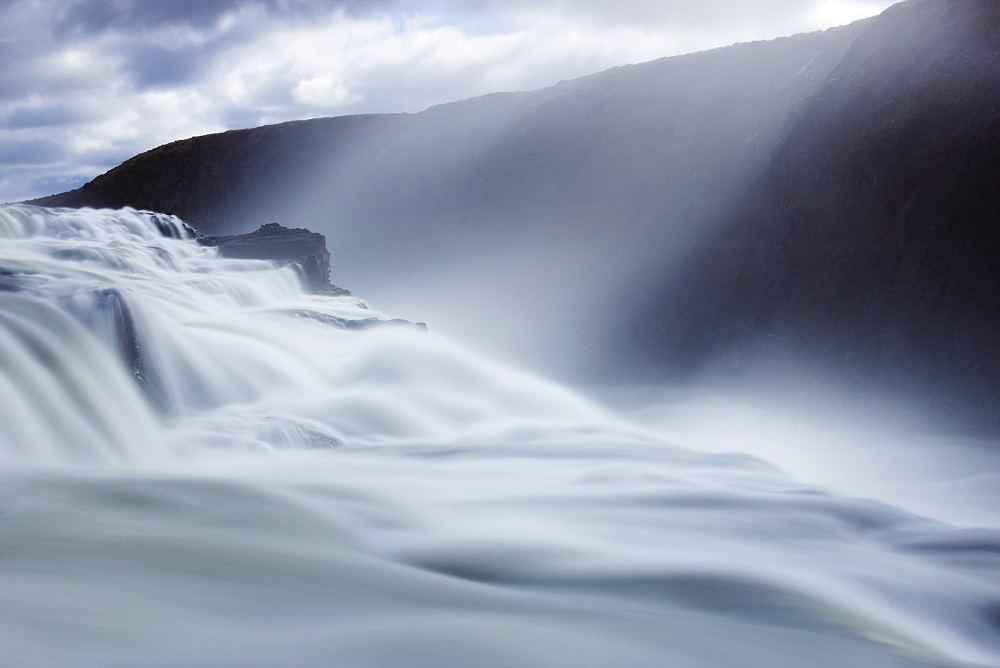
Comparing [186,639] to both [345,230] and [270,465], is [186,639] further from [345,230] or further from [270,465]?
[345,230]

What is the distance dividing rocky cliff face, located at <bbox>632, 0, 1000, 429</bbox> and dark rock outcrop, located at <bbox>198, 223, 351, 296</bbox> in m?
6.95

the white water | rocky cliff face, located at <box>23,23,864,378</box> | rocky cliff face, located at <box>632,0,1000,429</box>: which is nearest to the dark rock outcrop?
the white water

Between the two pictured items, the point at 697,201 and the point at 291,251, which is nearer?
the point at 291,251

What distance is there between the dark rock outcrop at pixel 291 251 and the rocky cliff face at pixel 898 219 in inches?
274

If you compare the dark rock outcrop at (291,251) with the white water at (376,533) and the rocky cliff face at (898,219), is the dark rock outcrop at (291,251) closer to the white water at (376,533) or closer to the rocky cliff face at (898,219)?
the white water at (376,533)

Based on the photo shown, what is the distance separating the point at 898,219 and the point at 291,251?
28.1 ft

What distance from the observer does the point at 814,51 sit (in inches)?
628

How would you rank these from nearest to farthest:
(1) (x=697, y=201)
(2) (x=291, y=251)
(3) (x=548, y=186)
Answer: (2) (x=291, y=251)
(1) (x=697, y=201)
(3) (x=548, y=186)

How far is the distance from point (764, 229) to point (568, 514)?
35.7 feet

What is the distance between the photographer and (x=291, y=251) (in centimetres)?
1229

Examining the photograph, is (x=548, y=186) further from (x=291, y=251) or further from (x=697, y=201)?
(x=291, y=251)

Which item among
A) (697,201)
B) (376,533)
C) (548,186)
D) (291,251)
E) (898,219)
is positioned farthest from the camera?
(548,186)

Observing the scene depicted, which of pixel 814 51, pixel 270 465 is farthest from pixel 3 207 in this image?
pixel 814 51

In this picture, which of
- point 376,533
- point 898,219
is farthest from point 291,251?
point 376,533
